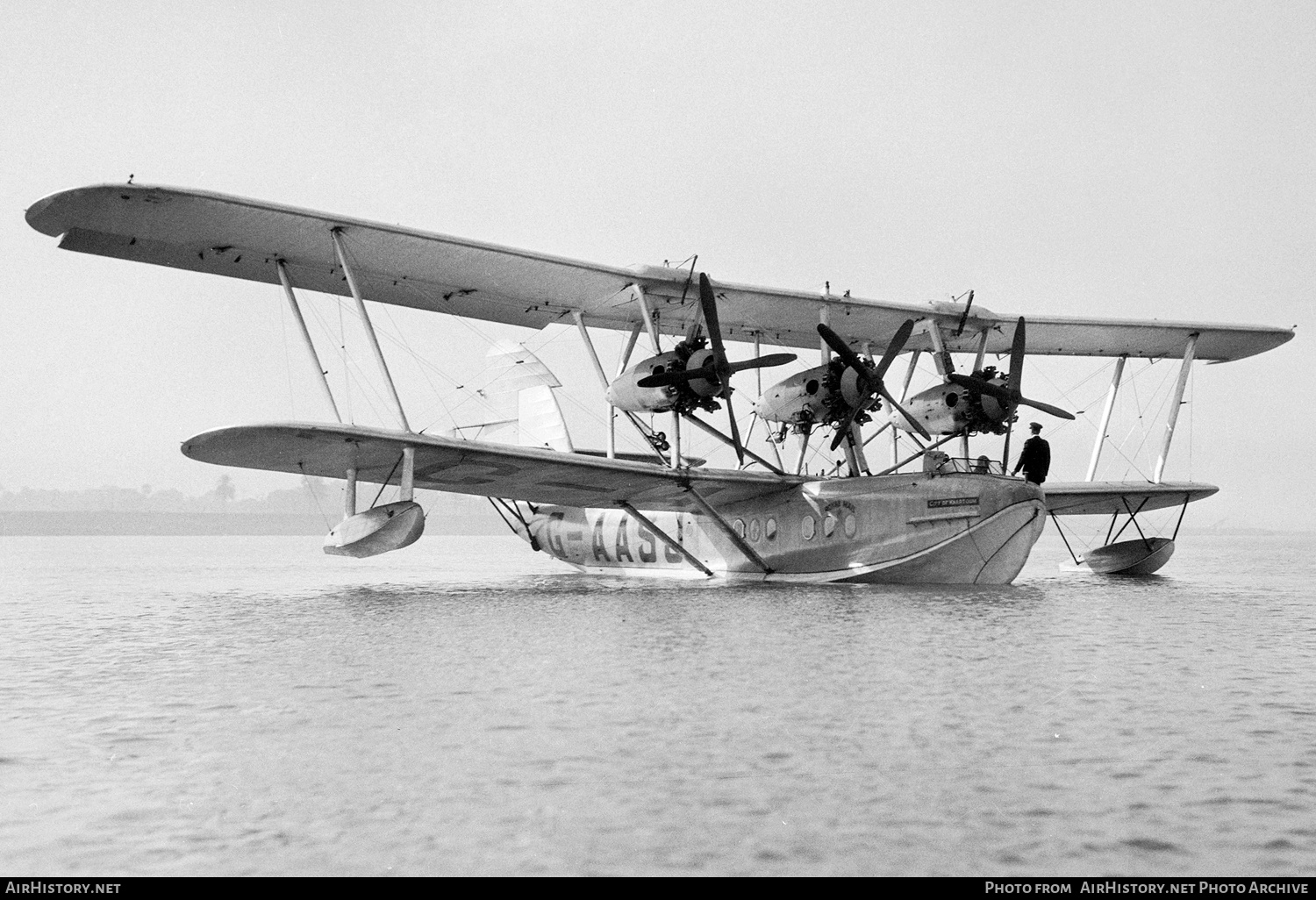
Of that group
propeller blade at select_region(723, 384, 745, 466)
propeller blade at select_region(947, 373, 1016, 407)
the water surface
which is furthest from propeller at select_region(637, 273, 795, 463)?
the water surface

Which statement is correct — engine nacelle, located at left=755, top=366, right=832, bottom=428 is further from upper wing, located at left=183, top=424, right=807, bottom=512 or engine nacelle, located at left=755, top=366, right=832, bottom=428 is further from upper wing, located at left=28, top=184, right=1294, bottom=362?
upper wing, located at left=28, top=184, right=1294, bottom=362

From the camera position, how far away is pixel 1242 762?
580 centimetres

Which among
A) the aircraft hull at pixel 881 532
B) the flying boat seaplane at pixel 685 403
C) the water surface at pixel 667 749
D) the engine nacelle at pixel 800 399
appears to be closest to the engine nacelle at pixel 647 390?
the flying boat seaplane at pixel 685 403

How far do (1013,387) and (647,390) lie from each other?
7112 millimetres

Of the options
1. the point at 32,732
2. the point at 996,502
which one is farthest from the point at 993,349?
the point at 32,732

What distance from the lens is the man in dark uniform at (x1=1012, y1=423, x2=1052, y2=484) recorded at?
20.0 m

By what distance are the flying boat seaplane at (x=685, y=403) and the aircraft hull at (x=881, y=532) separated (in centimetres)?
4

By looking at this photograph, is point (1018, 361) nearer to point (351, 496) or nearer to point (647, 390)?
point (647, 390)

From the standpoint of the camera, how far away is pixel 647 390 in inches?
758

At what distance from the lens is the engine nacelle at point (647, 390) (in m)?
19.1

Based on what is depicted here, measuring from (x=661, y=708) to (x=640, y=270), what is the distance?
521 inches

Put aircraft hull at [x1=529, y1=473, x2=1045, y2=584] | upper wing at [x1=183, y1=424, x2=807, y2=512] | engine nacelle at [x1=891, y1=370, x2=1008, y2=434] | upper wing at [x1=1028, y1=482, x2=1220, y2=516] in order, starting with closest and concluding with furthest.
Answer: upper wing at [x1=183, y1=424, x2=807, y2=512] < aircraft hull at [x1=529, y1=473, x2=1045, y2=584] < engine nacelle at [x1=891, y1=370, x2=1008, y2=434] < upper wing at [x1=1028, y1=482, x2=1220, y2=516]

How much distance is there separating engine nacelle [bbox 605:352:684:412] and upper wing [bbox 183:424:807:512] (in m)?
1.10
